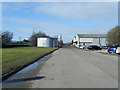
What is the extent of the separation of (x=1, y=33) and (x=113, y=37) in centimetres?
4908

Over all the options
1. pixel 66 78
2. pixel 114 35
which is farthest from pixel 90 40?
pixel 66 78

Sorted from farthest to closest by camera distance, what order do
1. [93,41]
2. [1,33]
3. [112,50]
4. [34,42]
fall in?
[93,41] < [34,42] < [1,33] < [112,50]

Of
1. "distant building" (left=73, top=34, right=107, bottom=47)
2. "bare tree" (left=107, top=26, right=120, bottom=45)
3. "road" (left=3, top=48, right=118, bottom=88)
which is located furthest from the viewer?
"distant building" (left=73, top=34, right=107, bottom=47)

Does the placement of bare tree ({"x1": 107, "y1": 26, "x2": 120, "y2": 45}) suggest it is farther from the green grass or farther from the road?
the road

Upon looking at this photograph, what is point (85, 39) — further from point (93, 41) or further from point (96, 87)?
point (96, 87)

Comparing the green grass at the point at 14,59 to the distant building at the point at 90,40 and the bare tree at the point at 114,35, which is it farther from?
the distant building at the point at 90,40

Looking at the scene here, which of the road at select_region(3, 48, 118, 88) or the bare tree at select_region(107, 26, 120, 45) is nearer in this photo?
the road at select_region(3, 48, 118, 88)

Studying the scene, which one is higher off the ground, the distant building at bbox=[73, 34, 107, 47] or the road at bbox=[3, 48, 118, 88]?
the distant building at bbox=[73, 34, 107, 47]

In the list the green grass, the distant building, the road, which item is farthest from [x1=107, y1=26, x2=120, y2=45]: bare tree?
the road

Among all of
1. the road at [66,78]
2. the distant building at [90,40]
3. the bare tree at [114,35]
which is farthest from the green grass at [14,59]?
the distant building at [90,40]

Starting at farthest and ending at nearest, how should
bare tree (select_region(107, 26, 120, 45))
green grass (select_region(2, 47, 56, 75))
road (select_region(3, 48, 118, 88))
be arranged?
bare tree (select_region(107, 26, 120, 45)) < green grass (select_region(2, 47, 56, 75)) < road (select_region(3, 48, 118, 88))

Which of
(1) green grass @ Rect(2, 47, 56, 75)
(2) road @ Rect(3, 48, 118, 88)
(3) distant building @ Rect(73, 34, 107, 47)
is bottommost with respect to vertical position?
(2) road @ Rect(3, 48, 118, 88)

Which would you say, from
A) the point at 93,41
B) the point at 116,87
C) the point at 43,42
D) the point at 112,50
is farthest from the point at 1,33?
the point at 116,87

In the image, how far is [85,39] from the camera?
123 m
